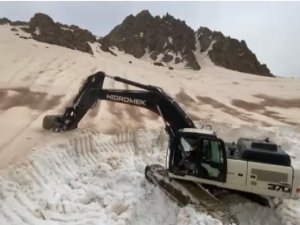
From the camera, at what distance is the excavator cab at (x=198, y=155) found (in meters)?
9.38

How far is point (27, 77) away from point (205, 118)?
30.5ft

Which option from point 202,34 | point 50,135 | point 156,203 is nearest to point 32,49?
point 50,135

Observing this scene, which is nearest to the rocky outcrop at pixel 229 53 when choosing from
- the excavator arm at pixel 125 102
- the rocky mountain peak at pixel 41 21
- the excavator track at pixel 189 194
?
the rocky mountain peak at pixel 41 21

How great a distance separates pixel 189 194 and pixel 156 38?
5939 cm

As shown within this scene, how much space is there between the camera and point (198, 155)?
9.55 metres

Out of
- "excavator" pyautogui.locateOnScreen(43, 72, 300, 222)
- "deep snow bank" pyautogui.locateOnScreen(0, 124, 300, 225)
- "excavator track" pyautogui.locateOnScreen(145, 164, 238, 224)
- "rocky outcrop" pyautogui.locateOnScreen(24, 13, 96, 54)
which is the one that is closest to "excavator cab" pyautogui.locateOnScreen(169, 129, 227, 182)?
"excavator" pyautogui.locateOnScreen(43, 72, 300, 222)

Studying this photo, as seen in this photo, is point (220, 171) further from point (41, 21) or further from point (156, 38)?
point (156, 38)

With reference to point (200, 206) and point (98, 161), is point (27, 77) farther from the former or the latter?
point (200, 206)

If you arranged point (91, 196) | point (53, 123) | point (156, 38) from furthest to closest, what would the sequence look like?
point (156, 38) → point (53, 123) → point (91, 196)

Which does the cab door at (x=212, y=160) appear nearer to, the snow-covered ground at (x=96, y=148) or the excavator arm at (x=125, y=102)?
the snow-covered ground at (x=96, y=148)

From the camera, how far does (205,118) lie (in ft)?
62.7

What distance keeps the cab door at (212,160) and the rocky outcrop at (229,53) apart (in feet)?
172

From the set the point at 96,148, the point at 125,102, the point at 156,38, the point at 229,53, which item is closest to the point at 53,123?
the point at 96,148

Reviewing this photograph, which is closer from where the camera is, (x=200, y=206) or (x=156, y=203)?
(x=200, y=206)
